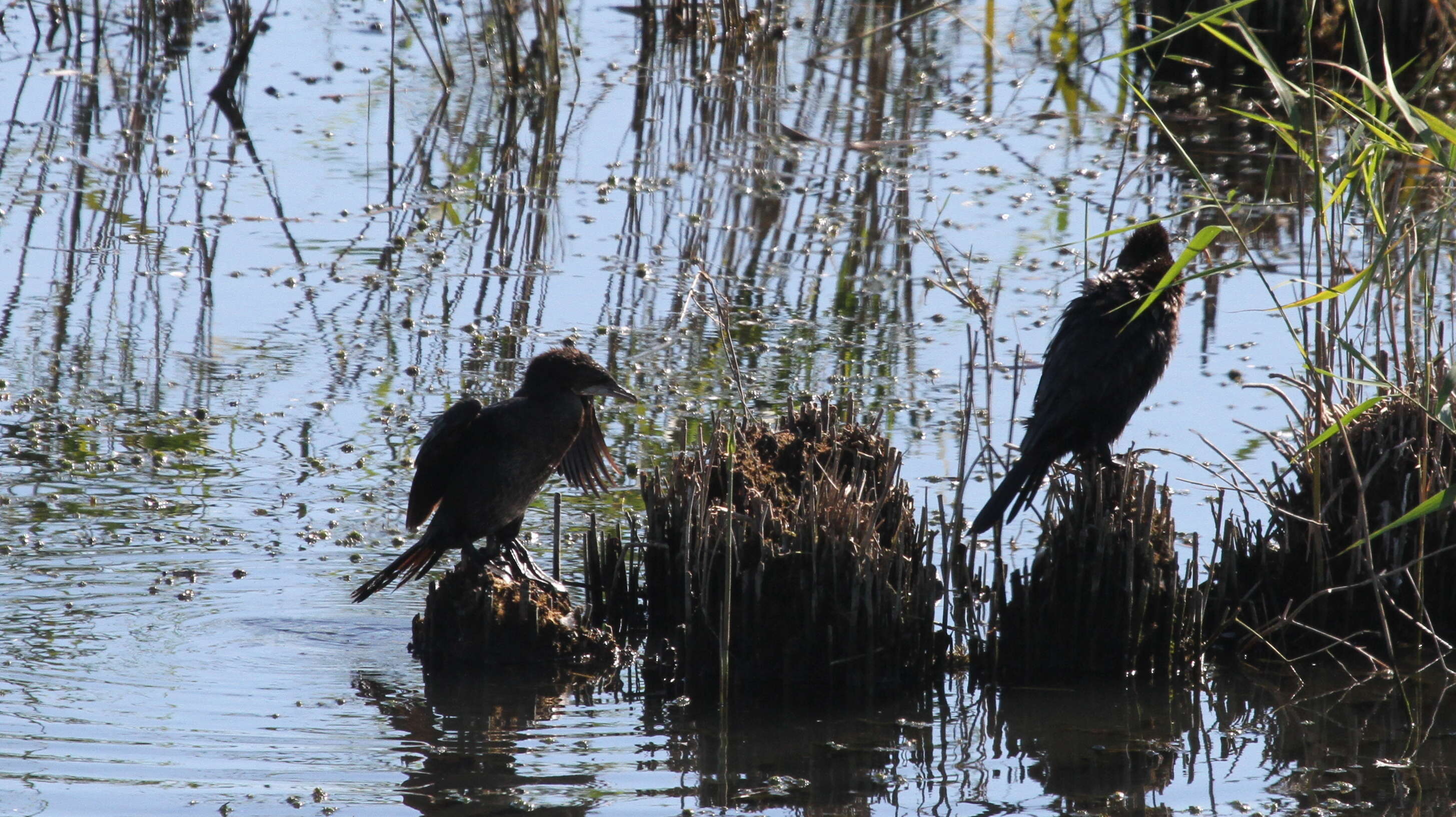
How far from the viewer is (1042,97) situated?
13484 millimetres

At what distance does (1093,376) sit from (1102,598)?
0.76 m

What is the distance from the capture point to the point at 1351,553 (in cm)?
543

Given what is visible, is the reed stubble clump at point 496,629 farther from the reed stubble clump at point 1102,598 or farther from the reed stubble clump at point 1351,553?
the reed stubble clump at point 1351,553

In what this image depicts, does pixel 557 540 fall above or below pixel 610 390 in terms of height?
below

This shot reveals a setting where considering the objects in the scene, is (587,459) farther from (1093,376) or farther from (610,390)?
(1093,376)

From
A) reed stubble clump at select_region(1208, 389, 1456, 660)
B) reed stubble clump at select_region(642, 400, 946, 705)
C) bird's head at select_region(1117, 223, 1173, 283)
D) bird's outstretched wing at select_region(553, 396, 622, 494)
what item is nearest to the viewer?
reed stubble clump at select_region(642, 400, 946, 705)

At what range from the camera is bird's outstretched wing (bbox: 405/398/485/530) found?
17.0 ft

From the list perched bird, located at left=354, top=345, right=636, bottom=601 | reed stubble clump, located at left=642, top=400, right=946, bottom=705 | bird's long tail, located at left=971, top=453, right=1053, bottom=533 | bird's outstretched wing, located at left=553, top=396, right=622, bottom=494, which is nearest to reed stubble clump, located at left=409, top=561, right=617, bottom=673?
perched bird, located at left=354, top=345, right=636, bottom=601

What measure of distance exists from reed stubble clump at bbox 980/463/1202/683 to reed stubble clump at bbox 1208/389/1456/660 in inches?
8.5

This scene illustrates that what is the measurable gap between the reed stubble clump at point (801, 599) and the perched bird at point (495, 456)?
1.38ft

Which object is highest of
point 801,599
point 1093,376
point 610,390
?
point 1093,376

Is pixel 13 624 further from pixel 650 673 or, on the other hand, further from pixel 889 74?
pixel 889 74

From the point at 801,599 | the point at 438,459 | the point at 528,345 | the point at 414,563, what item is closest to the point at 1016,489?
the point at 801,599

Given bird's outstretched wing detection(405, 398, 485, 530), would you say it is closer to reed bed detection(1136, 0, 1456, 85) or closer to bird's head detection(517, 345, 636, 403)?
bird's head detection(517, 345, 636, 403)
